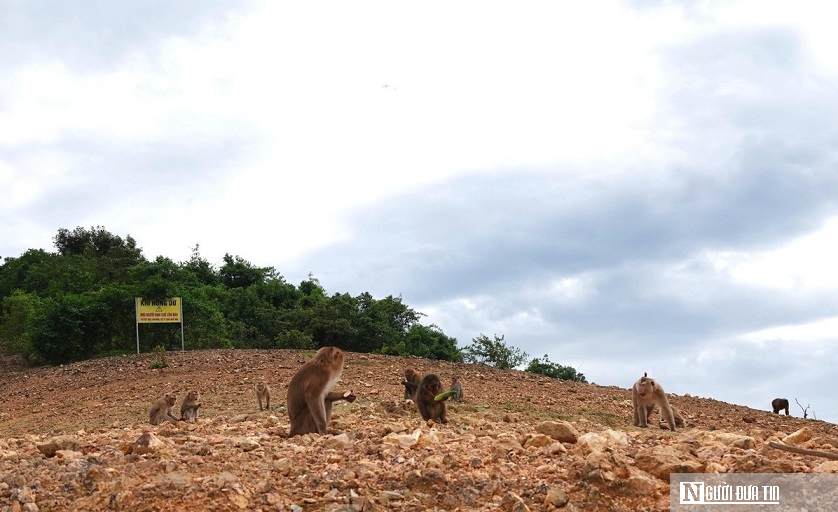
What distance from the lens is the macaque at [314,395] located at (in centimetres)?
1010

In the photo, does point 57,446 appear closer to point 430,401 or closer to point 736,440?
point 430,401

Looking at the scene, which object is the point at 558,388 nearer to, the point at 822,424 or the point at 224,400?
the point at 822,424

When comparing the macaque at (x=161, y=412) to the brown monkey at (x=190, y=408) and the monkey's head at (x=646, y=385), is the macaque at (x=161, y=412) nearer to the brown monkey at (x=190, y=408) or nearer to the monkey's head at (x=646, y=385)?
the brown monkey at (x=190, y=408)

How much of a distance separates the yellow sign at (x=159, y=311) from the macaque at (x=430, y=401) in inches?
818

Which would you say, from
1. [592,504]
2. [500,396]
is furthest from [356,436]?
[500,396]

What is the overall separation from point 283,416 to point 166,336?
2288 centimetres

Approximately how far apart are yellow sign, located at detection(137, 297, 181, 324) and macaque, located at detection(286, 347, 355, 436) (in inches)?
917

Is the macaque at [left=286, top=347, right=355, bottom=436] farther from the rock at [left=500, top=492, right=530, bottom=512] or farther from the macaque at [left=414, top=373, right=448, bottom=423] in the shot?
the rock at [left=500, top=492, right=530, bottom=512]

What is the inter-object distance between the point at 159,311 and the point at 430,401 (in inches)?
853

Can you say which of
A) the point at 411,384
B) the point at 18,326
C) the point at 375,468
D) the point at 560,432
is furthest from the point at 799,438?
the point at 18,326

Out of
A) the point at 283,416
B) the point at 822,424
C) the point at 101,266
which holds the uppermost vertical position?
the point at 101,266

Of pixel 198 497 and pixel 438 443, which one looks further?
pixel 438 443

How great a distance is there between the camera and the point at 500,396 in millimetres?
19516

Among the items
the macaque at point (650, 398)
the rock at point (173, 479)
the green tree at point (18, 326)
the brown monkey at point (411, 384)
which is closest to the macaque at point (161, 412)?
the brown monkey at point (411, 384)
